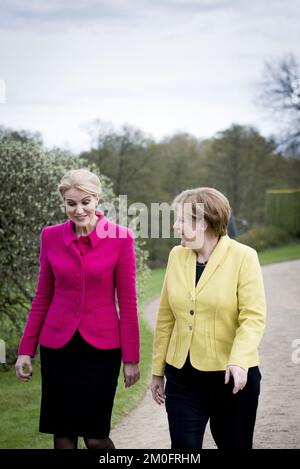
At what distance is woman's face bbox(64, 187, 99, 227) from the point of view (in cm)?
384

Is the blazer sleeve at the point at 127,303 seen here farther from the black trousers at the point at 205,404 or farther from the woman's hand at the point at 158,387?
the black trousers at the point at 205,404

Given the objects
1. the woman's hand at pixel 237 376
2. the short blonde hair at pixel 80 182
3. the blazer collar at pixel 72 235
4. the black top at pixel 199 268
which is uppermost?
the short blonde hair at pixel 80 182

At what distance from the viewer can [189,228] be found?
11.9 feet

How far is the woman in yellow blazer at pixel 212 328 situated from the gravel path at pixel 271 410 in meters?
2.75

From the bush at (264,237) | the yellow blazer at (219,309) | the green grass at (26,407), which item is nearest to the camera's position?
the yellow blazer at (219,309)

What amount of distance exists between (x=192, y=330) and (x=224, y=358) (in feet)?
Result: 0.69

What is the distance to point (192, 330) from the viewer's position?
3596mm

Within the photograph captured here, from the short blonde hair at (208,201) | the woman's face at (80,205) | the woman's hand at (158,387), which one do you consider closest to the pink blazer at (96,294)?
the woman's face at (80,205)

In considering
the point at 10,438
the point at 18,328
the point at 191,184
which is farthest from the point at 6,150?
the point at 191,184

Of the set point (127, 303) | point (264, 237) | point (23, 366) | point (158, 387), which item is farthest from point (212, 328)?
point (264, 237)

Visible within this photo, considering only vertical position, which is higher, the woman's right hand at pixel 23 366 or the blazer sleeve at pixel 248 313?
the blazer sleeve at pixel 248 313

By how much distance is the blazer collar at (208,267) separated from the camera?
3607 mm

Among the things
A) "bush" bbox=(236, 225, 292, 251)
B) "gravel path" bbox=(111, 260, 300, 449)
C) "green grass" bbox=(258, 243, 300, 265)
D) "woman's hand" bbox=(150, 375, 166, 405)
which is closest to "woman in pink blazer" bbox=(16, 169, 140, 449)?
"woman's hand" bbox=(150, 375, 166, 405)

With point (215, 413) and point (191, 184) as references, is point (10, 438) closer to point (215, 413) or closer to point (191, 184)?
point (215, 413)
